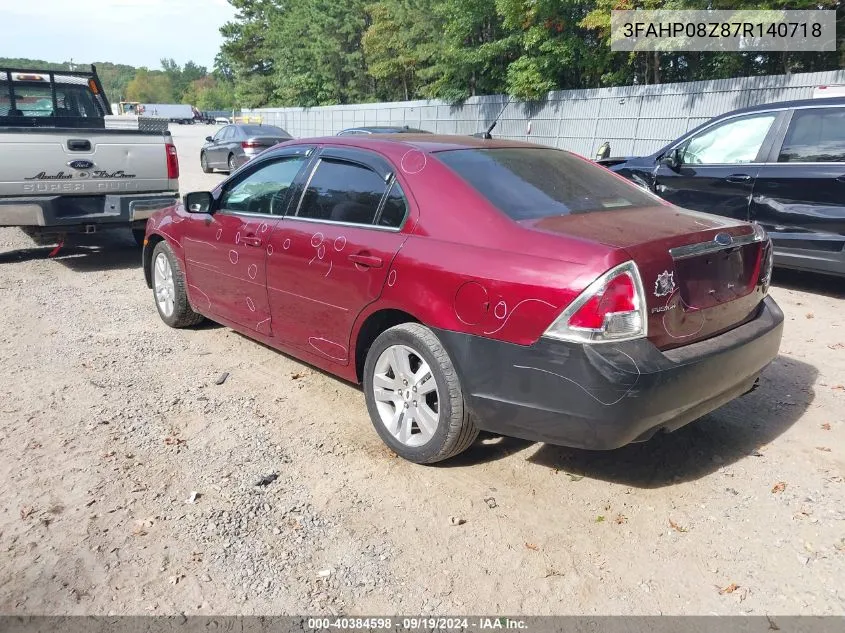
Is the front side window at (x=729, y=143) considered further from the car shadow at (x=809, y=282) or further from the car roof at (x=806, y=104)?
the car shadow at (x=809, y=282)

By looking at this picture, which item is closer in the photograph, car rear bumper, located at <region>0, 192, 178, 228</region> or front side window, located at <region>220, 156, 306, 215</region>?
front side window, located at <region>220, 156, 306, 215</region>

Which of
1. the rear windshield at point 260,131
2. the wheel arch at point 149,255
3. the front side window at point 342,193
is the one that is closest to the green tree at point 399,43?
the rear windshield at point 260,131

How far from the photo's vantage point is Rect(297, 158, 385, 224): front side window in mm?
3717

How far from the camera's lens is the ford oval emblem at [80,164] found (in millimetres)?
7231

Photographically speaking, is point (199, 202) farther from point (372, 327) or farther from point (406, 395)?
point (406, 395)

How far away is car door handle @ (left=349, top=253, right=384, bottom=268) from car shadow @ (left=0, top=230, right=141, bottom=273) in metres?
5.51

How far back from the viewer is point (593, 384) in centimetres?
273

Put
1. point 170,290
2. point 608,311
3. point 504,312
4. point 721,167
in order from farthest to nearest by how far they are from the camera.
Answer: point 721,167, point 170,290, point 504,312, point 608,311

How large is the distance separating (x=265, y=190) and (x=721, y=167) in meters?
5.11

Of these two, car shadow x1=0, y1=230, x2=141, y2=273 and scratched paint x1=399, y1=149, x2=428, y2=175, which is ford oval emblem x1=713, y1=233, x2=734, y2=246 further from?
car shadow x1=0, y1=230, x2=141, y2=273

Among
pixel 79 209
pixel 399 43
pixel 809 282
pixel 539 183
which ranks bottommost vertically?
pixel 809 282

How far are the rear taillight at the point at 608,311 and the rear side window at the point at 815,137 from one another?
4.85 metres

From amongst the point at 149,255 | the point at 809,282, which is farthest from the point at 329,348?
the point at 809,282

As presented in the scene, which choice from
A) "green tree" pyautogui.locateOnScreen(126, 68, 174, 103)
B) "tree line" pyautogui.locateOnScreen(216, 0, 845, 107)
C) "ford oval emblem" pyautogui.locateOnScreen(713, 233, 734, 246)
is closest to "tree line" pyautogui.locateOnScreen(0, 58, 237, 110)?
"green tree" pyautogui.locateOnScreen(126, 68, 174, 103)
